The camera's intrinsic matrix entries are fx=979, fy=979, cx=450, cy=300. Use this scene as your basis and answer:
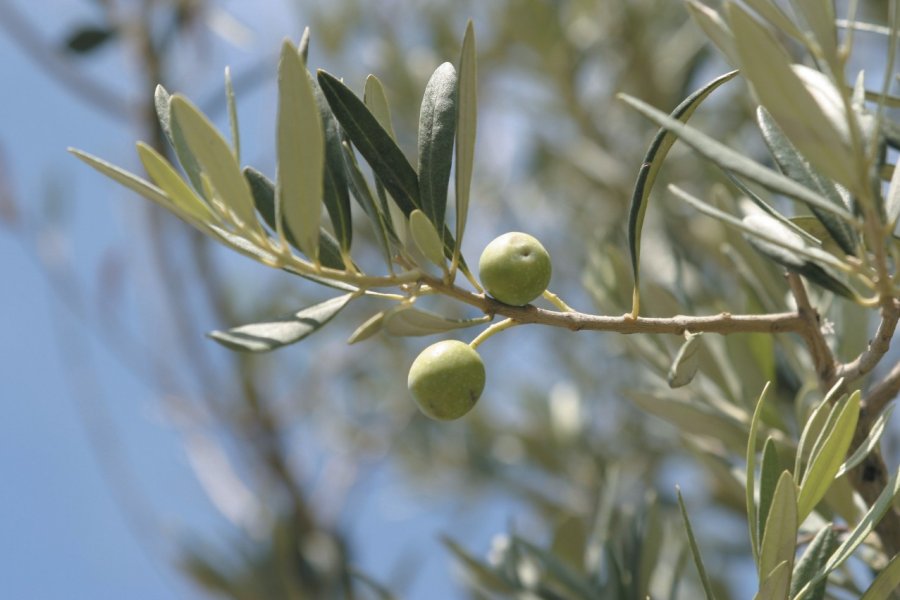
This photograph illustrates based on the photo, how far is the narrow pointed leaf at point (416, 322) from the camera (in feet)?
2.00

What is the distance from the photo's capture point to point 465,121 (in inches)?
23.0

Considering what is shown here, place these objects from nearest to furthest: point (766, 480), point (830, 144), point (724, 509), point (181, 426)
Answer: point (830, 144), point (766, 480), point (724, 509), point (181, 426)

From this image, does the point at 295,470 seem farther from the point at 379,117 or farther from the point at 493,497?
the point at 379,117

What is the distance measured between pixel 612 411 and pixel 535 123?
71 cm

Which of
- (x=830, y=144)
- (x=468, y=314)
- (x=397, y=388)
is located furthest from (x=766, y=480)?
(x=397, y=388)

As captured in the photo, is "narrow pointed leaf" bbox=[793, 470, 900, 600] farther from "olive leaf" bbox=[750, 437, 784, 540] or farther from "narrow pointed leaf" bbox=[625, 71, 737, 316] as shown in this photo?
"narrow pointed leaf" bbox=[625, 71, 737, 316]

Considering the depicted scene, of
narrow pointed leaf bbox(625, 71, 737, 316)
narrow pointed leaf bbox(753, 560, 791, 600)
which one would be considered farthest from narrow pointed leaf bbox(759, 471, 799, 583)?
narrow pointed leaf bbox(625, 71, 737, 316)

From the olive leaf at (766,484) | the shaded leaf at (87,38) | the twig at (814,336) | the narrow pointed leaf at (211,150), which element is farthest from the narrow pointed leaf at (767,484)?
the shaded leaf at (87,38)

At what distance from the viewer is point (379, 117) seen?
67 centimetres

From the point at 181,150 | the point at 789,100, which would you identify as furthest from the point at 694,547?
the point at 181,150

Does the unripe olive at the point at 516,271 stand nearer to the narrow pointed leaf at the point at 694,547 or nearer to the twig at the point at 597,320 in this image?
the twig at the point at 597,320

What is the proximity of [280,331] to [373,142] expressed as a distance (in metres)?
0.13

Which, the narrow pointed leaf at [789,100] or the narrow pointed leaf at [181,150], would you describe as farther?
the narrow pointed leaf at [181,150]

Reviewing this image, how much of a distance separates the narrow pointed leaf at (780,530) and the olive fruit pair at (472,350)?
19 centimetres
